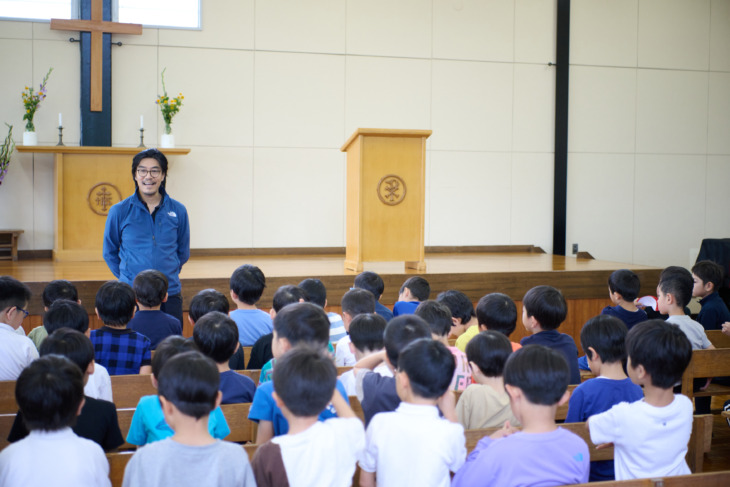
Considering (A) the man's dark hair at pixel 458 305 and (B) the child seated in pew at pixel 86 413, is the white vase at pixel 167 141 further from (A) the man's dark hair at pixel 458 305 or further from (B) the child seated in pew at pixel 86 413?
(B) the child seated in pew at pixel 86 413

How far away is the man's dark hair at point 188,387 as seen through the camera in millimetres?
1741

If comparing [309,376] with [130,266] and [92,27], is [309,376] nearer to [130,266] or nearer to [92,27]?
[130,266]

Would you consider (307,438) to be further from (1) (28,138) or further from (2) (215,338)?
(1) (28,138)

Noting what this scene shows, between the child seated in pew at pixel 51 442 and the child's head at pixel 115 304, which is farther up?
the child's head at pixel 115 304

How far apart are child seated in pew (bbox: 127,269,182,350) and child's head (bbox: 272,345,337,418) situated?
5.47ft

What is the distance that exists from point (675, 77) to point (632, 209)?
1733 millimetres

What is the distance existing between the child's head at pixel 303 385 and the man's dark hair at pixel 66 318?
1280 millimetres

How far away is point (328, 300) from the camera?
5.48 m

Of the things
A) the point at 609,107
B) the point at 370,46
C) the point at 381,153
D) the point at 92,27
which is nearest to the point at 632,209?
the point at 609,107

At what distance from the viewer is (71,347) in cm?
214

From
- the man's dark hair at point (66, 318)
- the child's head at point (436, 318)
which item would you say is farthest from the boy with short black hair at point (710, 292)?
the man's dark hair at point (66, 318)

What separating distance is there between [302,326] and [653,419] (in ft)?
3.52

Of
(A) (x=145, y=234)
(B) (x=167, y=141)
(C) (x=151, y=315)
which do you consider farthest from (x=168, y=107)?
(C) (x=151, y=315)

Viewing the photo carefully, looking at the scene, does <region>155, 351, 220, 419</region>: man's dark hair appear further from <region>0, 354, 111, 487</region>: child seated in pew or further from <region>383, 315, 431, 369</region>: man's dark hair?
<region>383, 315, 431, 369</region>: man's dark hair
